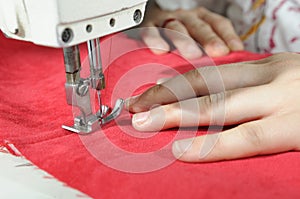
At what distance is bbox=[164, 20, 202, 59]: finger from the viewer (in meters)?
1.22

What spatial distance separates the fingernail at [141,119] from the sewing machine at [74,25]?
8 centimetres

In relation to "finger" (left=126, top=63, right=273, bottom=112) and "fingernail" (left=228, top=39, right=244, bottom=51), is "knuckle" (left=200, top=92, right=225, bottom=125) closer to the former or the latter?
"finger" (left=126, top=63, right=273, bottom=112)

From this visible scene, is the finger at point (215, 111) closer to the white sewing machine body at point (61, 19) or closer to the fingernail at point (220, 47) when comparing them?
the white sewing machine body at point (61, 19)

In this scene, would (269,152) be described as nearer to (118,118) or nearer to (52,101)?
(118,118)

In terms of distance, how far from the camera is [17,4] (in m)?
0.68

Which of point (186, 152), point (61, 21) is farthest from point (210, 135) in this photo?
point (61, 21)

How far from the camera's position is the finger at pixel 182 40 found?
1.22 meters

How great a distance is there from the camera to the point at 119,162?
2.48ft

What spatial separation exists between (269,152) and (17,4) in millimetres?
440

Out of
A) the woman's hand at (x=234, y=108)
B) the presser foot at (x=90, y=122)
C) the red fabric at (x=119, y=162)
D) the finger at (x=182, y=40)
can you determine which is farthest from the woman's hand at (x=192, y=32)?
the presser foot at (x=90, y=122)

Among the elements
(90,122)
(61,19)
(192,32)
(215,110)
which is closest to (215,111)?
(215,110)

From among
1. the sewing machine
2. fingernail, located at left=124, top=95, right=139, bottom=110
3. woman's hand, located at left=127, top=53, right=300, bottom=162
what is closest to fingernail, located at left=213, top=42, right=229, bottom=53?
woman's hand, located at left=127, top=53, right=300, bottom=162

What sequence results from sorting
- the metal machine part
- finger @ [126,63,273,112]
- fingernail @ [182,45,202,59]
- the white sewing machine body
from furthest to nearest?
fingernail @ [182,45,202,59]
finger @ [126,63,273,112]
the metal machine part
the white sewing machine body

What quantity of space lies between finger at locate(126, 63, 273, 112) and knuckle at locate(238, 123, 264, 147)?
12 cm
